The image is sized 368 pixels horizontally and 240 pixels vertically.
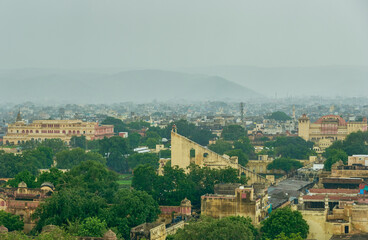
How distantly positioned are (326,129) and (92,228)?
8506 centimetres

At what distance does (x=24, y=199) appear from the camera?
2012 inches

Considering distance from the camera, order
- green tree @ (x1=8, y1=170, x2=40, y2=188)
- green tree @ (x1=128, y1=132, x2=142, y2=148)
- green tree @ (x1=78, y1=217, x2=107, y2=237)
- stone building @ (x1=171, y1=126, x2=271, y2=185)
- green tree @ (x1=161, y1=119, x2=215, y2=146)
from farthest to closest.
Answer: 1. green tree @ (x1=161, y1=119, x2=215, y2=146)
2. green tree @ (x1=128, y1=132, x2=142, y2=148)
3. stone building @ (x1=171, y1=126, x2=271, y2=185)
4. green tree @ (x1=8, y1=170, x2=40, y2=188)
5. green tree @ (x1=78, y1=217, x2=107, y2=237)

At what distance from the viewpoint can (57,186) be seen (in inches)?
2077

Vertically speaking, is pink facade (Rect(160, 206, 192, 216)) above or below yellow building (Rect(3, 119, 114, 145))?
below

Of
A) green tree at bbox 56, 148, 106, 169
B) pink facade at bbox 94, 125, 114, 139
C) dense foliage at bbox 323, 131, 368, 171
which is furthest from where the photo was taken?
pink facade at bbox 94, 125, 114, 139

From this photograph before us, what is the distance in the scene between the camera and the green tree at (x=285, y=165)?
7862 centimetres

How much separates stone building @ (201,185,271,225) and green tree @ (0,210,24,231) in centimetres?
975

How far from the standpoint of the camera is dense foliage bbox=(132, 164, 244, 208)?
53.3 m

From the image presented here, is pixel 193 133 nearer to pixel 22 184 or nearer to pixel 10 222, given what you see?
pixel 22 184

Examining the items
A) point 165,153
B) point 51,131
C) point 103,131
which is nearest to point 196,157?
point 165,153

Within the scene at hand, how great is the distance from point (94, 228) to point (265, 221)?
8.89 meters

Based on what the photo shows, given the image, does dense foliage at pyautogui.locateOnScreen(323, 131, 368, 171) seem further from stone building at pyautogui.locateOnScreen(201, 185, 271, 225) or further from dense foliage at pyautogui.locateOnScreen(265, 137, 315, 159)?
stone building at pyautogui.locateOnScreen(201, 185, 271, 225)

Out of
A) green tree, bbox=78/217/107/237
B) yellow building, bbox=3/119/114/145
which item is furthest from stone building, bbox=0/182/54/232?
yellow building, bbox=3/119/114/145

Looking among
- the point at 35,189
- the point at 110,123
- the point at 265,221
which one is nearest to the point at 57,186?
the point at 35,189
